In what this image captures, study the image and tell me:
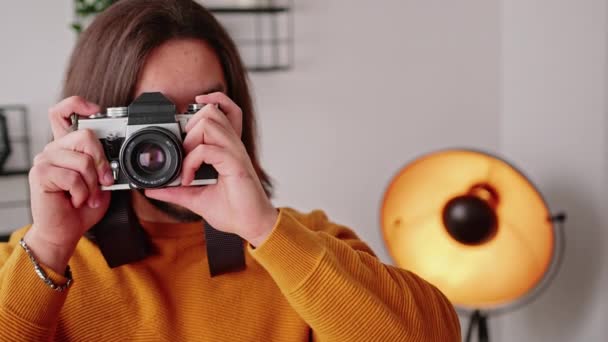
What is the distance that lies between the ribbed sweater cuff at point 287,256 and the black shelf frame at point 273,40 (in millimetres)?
980

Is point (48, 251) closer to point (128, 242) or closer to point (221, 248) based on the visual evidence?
point (128, 242)

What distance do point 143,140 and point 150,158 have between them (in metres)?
0.02

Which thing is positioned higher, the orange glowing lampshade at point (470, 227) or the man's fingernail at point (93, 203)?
the man's fingernail at point (93, 203)

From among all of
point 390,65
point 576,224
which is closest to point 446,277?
point 576,224

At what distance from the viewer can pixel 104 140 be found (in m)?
0.83

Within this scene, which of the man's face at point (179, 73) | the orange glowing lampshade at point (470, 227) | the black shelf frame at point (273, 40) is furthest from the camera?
the black shelf frame at point (273, 40)

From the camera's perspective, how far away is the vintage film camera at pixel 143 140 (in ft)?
2.63

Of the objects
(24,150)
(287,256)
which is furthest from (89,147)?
(24,150)

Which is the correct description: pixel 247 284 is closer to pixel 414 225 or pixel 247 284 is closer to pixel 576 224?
pixel 414 225

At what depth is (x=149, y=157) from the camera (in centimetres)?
80

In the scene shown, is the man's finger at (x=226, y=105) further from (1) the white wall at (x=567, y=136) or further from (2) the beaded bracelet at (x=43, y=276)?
(1) the white wall at (x=567, y=136)

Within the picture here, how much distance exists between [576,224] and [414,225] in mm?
487

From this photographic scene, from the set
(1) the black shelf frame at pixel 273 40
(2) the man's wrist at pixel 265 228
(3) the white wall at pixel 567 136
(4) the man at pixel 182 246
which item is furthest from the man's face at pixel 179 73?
(3) the white wall at pixel 567 136

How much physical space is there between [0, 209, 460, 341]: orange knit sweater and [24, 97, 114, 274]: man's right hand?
0.03 metres
